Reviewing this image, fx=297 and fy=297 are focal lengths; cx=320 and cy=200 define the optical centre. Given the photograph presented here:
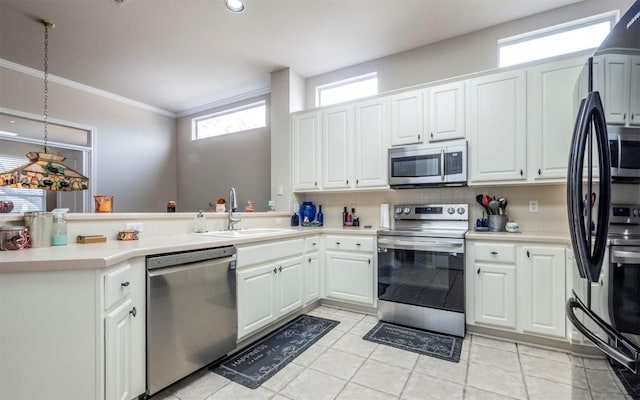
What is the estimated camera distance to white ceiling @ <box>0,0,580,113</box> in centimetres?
264

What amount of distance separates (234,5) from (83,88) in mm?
3223

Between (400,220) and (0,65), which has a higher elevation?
(0,65)

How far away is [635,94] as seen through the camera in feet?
2.78

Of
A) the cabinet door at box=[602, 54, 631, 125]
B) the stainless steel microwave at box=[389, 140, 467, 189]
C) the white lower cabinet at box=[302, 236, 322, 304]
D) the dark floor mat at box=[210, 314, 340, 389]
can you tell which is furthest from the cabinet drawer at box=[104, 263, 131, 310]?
the stainless steel microwave at box=[389, 140, 467, 189]

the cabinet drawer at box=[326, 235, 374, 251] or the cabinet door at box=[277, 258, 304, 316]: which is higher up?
the cabinet drawer at box=[326, 235, 374, 251]

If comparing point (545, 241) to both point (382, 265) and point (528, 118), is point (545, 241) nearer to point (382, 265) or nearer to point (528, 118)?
point (528, 118)

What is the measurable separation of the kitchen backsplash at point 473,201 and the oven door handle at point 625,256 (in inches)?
79.3

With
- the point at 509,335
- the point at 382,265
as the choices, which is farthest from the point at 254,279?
the point at 509,335

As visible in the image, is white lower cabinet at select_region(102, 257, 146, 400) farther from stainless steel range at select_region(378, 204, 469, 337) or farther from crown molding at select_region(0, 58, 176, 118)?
crown molding at select_region(0, 58, 176, 118)

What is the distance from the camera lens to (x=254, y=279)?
7.82ft

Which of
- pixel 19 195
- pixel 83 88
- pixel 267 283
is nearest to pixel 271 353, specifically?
pixel 267 283

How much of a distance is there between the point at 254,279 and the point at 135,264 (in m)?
0.94

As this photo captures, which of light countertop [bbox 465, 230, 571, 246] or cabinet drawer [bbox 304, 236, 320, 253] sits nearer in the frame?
light countertop [bbox 465, 230, 571, 246]

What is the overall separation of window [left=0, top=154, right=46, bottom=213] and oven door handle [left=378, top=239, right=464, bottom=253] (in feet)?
14.6
